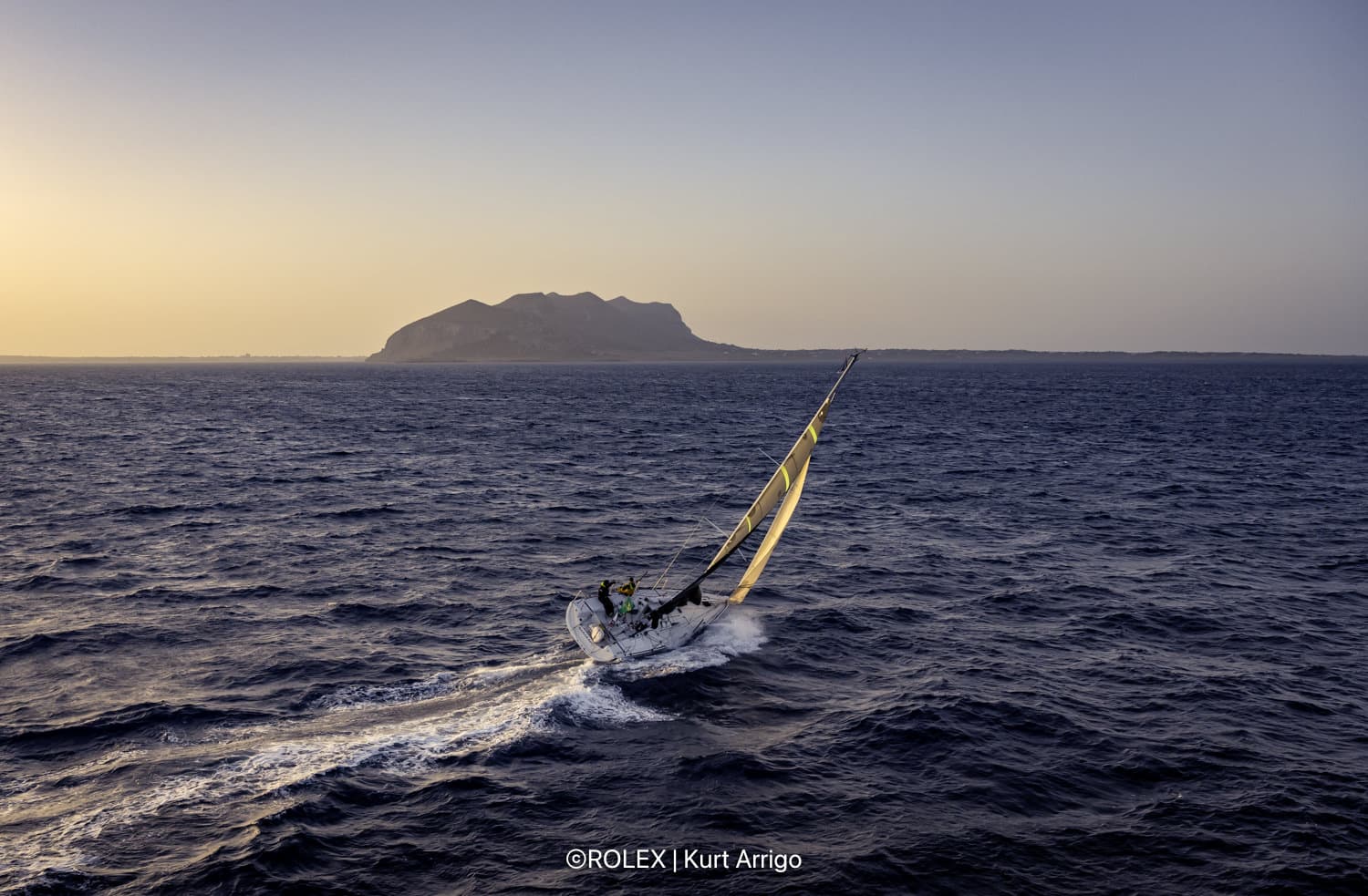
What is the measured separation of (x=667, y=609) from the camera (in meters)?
32.5

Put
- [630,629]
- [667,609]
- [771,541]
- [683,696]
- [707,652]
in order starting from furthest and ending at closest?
[771,541], [667,609], [707,652], [630,629], [683,696]

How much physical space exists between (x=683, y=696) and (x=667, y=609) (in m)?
4.95

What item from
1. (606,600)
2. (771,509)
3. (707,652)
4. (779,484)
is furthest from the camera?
(771,509)

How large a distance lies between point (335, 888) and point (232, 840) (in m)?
3.16

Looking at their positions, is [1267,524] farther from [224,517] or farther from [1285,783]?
[224,517]

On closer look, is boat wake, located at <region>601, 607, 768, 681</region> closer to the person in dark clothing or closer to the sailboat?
the sailboat

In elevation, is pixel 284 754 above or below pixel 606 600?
below

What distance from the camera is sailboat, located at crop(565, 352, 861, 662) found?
30.9 meters

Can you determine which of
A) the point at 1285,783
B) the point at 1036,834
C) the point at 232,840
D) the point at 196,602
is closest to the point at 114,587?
the point at 196,602

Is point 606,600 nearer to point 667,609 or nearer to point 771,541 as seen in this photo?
point 667,609

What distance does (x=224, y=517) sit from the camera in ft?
179

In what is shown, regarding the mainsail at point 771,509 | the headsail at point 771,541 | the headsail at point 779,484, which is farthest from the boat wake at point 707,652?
the headsail at point 779,484

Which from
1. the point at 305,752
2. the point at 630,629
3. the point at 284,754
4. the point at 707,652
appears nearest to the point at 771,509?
the point at 707,652

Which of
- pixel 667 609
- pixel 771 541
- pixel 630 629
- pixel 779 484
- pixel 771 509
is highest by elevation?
pixel 779 484
